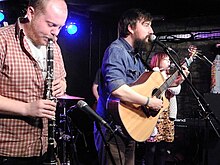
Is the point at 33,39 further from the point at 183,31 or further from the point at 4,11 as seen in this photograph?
the point at 183,31

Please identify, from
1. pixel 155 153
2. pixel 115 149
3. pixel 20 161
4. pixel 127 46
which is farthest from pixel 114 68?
pixel 155 153

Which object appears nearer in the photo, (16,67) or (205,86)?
(16,67)

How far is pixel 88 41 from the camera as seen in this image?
6602 mm

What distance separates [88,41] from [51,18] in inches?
187

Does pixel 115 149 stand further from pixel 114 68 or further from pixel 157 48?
pixel 157 48

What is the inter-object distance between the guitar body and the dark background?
235cm

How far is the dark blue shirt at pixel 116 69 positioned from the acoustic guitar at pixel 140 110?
66 millimetres

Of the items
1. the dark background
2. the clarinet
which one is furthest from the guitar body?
the dark background

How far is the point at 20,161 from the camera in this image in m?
1.82

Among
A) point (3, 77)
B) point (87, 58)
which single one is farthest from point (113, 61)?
point (87, 58)

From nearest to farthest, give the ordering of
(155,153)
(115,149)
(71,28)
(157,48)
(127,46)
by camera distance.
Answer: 1. (115,149)
2. (127,46)
3. (155,153)
4. (71,28)
5. (157,48)

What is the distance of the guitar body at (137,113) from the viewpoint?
9.01ft

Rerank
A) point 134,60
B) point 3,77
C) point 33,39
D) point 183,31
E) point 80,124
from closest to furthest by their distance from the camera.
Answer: point 3,77
point 33,39
point 134,60
point 80,124
point 183,31

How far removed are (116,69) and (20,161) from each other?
3.65ft
